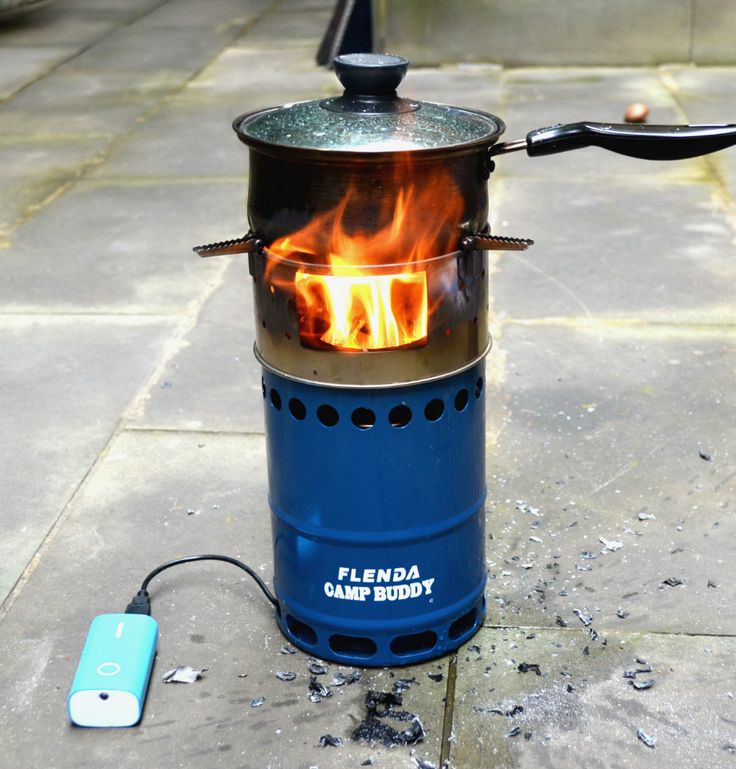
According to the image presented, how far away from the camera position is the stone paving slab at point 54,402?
404 cm

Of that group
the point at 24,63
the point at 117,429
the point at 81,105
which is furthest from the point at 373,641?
the point at 24,63

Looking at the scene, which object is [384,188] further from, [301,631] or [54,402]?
[54,402]

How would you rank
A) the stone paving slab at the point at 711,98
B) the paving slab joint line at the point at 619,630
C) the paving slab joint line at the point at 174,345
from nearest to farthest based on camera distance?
the paving slab joint line at the point at 619,630 < the paving slab joint line at the point at 174,345 < the stone paving slab at the point at 711,98

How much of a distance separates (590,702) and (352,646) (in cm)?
67

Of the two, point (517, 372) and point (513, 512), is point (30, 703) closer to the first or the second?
point (513, 512)

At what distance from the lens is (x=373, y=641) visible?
3148 millimetres

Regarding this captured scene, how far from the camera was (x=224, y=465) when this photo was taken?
434 centimetres

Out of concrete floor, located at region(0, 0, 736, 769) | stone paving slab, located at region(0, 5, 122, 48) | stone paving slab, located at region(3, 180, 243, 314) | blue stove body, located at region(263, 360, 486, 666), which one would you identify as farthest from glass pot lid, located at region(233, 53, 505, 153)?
stone paving slab, located at region(0, 5, 122, 48)

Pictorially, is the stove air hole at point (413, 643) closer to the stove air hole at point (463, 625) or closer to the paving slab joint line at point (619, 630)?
the stove air hole at point (463, 625)

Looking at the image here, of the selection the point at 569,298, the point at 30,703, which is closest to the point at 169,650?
the point at 30,703

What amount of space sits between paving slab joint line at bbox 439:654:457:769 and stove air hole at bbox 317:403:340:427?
0.81m

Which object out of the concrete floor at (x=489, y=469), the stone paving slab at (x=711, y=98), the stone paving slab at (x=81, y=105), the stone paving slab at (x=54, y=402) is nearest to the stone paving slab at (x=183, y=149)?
the concrete floor at (x=489, y=469)

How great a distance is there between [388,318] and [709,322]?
318cm

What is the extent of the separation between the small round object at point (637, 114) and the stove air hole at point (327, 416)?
21.7 feet
